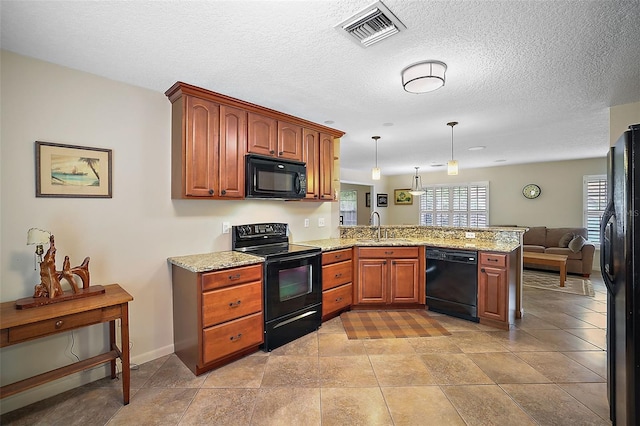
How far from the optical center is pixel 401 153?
226 inches

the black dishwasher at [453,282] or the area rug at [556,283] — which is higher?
the black dishwasher at [453,282]

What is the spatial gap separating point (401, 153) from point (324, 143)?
8.42 feet

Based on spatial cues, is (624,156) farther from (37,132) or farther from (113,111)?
(37,132)

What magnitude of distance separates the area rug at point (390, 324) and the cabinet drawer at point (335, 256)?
72 centimetres

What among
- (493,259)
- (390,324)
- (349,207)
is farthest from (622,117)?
(349,207)

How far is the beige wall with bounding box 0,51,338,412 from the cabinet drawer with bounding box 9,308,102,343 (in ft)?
1.81

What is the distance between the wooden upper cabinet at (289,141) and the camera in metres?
3.19

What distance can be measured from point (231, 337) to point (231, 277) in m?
0.51

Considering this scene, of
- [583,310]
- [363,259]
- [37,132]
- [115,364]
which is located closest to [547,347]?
[583,310]

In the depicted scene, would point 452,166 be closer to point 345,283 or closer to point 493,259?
point 493,259

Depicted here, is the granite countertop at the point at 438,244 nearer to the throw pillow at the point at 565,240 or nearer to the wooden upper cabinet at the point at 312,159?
the wooden upper cabinet at the point at 312,159

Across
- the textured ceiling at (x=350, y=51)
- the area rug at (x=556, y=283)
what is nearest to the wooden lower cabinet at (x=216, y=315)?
the textured ceiling at (x=350, y=51)

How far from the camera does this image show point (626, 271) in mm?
1313

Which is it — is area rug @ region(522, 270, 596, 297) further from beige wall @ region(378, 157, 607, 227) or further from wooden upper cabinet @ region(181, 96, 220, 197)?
wooden upper cabinet @ region(181, 96, 220, 197)
